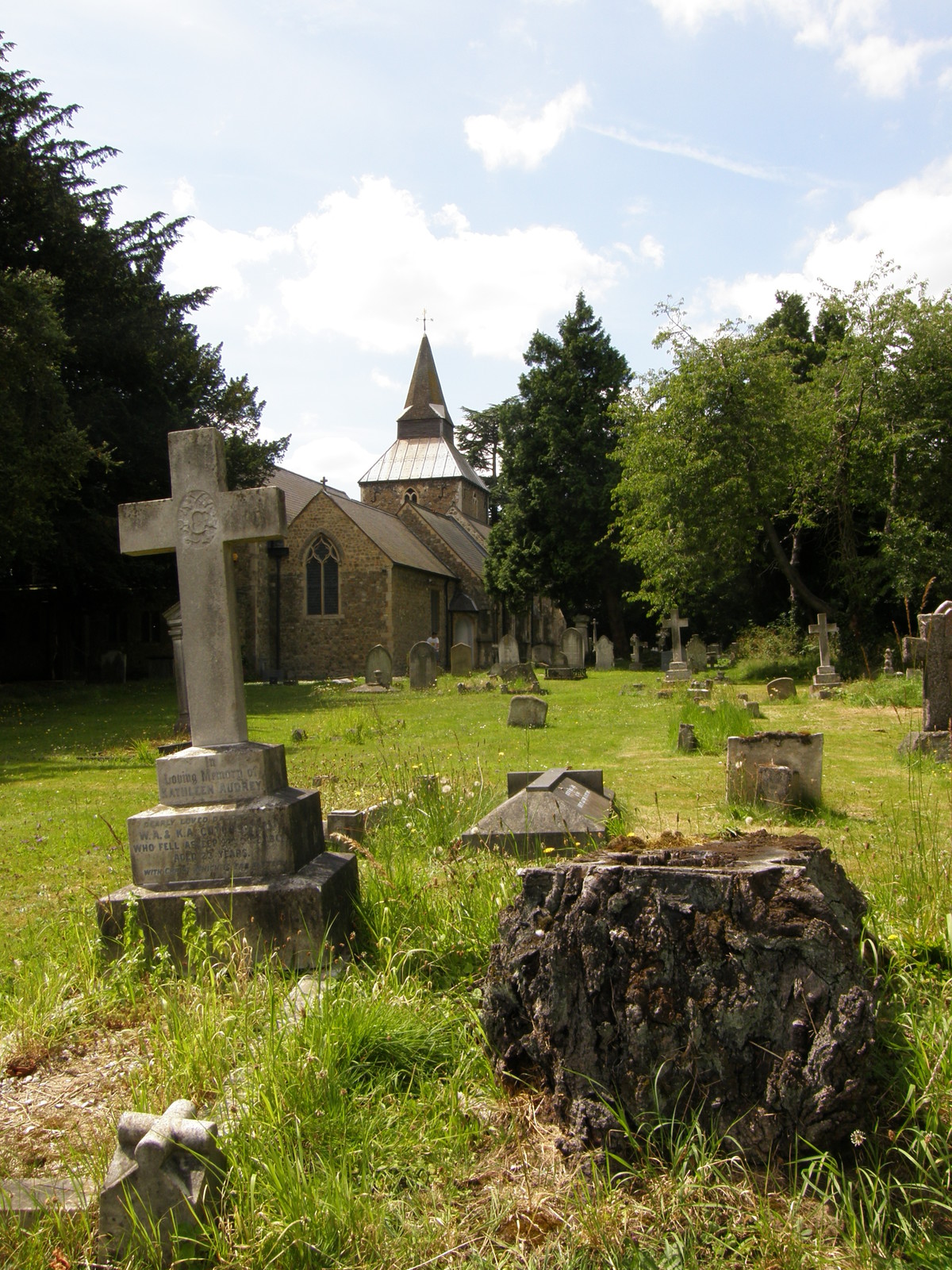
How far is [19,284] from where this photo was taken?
17266 mm

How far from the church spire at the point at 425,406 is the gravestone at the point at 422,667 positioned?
2987 cm

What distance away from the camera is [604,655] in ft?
101

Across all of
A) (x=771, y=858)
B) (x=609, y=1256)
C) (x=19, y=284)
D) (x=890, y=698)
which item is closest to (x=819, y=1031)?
(x=771, y=858)

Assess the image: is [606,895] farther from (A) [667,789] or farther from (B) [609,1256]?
(A) [667,789]

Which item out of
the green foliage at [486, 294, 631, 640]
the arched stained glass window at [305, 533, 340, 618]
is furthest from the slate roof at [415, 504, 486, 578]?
the arched stained glass window at [305, 533, 340, 618]

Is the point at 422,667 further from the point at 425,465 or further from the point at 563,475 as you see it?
the point at 425,465

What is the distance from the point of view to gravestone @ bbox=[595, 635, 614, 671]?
30.6 m

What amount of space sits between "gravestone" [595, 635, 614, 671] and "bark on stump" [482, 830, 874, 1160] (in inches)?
1101

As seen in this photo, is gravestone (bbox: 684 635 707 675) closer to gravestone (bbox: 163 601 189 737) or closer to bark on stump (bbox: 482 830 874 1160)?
gravestone (bbox: 163 601 189 737)

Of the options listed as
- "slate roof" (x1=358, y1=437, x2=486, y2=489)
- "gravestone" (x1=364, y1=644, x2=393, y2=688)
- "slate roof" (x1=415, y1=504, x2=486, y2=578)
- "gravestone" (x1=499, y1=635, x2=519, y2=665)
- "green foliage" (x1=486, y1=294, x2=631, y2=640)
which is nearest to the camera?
"gravestone" (x1=364, y1=644, x2=393, y2=688)

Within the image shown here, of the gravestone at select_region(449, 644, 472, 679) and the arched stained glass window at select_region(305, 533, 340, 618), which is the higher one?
the arched stained glass window at select_region(305, 533, 340, 618)

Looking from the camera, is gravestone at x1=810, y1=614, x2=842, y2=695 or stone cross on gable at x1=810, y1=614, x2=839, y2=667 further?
stone cross on gable at x1=810, y1=614, x2=839, y2=667

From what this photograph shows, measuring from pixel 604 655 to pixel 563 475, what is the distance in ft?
26.2

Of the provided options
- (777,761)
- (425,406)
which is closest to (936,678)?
(777,761)
